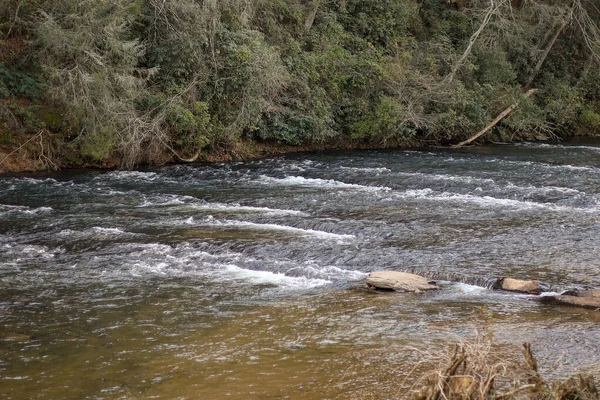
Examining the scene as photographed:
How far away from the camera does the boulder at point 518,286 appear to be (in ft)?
30.6

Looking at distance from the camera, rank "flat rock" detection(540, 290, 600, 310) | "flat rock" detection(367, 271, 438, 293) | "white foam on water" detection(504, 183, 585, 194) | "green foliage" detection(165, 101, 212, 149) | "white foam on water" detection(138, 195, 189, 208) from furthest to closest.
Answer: "green foliage" detection(165, 101, 212, 149), "white foam on water" detection(504, 183, 585, 194), "white foam on water" detection(138, 195, 189, 208), "flat rock" detection(367, 271, 438, 293), "flat rock" detection(540, 290, 600, 310)

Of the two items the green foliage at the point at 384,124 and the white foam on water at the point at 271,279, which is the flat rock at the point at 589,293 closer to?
the white foam on water at the point at 271,279

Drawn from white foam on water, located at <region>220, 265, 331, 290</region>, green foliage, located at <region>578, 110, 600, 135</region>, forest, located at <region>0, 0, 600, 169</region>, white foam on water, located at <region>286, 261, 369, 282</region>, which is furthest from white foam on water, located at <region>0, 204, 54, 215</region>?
green foliage, located at <region>578, 110, 600, 135</region>

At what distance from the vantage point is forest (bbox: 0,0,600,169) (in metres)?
19.4

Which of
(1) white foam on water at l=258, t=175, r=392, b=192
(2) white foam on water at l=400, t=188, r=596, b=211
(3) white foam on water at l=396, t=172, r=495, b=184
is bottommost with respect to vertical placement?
(1) white foam on water at l=258, t=175, r=392, b=192

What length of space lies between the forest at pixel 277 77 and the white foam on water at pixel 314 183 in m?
3.57

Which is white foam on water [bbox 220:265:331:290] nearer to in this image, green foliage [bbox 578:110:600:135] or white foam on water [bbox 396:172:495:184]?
white foam on water [bbox 396:172:495:184]

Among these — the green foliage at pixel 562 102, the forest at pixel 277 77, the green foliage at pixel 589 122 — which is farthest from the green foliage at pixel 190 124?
the green foliage at pixel 589 122

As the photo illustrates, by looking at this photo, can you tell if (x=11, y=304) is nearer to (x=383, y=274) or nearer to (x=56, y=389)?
(x=56, y=389)

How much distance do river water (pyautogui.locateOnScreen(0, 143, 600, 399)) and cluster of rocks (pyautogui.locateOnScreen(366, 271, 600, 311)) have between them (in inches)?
8.0

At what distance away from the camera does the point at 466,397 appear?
4.70m

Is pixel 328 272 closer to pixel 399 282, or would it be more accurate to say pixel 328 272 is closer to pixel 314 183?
pixel 399 282

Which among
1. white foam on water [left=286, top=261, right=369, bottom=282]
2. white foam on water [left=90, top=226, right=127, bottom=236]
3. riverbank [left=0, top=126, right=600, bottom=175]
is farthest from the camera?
riverbank [left=0, top=126, right=600, bottom=175]

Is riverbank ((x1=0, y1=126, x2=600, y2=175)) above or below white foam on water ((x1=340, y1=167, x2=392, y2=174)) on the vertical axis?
above
